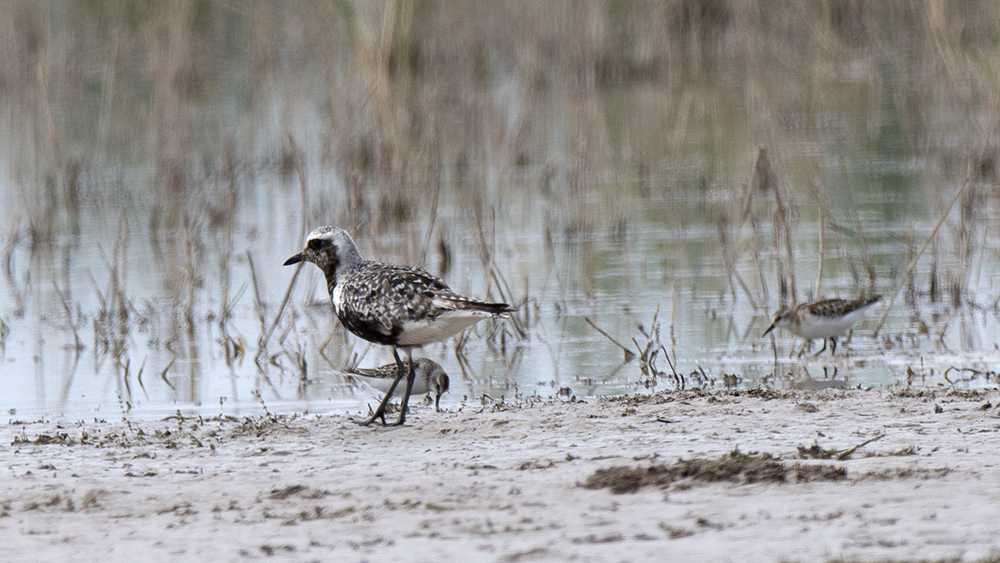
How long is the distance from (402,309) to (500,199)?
6.08m

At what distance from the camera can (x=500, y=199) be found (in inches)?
510

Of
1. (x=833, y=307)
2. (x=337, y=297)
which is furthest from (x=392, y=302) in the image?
(x=833, y=307)

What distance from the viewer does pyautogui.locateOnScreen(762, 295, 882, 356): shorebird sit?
836 centimetres

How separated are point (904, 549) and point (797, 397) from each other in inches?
102

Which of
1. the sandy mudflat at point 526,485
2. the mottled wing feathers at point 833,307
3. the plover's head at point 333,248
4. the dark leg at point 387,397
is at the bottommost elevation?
the sandy mudflat at point 526,485

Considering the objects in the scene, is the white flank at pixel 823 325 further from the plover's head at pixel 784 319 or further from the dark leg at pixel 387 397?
the dark leg at pixel 387 397

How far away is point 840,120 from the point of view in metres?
17.0

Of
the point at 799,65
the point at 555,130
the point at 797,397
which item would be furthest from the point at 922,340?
the point at 799,65

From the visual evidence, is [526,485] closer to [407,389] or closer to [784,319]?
[407,389]

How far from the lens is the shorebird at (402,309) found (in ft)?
22.7

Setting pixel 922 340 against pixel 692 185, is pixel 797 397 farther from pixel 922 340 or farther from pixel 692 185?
pixel 692 185

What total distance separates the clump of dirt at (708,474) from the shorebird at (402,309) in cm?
161

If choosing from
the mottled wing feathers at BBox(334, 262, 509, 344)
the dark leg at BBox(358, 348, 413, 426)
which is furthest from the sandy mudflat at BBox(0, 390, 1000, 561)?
the mottled wing feathers at BBox(334, 262, 509, 344)

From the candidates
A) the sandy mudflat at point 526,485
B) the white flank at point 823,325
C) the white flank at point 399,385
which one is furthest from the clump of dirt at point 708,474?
the white flank at point 823,325
